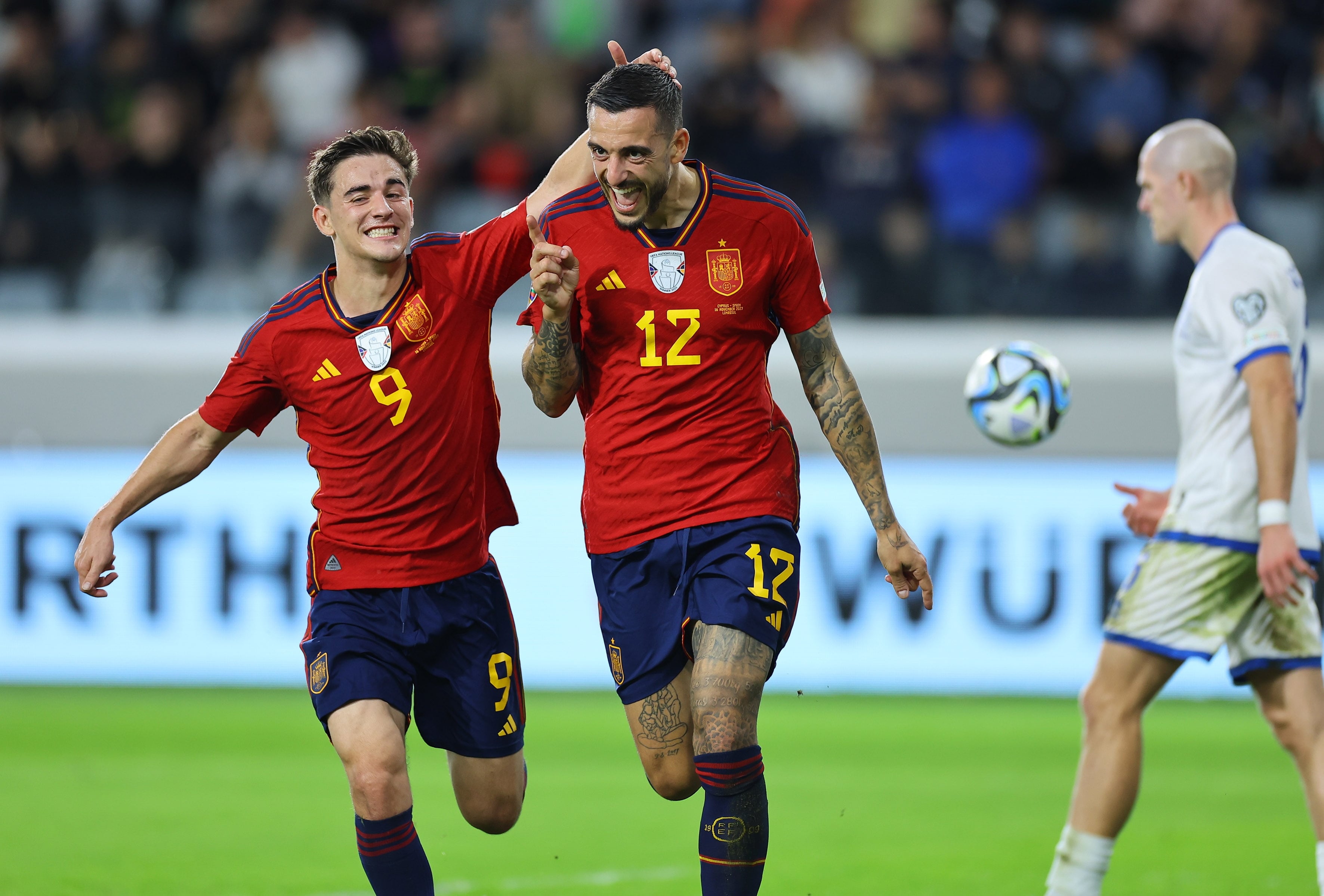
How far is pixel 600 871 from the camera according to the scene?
6.06 metres

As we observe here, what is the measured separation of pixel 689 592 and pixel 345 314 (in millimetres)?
1307

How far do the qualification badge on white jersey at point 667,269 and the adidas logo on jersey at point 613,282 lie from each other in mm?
87

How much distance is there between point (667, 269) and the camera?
4707 mm

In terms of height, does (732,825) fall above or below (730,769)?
below

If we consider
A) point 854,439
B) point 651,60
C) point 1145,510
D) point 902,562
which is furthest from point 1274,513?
point 651,60

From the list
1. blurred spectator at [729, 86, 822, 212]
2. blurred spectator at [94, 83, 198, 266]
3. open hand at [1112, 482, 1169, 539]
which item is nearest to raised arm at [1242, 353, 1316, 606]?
open hand at [1112, 482, 1169, 539]

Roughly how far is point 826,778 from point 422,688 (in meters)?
3.48

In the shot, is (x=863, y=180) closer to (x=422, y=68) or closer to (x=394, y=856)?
(x=422, y=68)

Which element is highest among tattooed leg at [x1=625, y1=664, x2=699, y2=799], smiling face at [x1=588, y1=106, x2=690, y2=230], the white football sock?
smiling face at [x1=588, y1=106, x2=690, y2=230]

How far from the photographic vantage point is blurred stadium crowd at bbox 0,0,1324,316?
10.5m

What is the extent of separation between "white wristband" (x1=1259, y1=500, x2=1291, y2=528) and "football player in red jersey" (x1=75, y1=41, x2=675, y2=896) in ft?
7.02

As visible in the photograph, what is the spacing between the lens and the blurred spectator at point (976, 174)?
10.5 meters

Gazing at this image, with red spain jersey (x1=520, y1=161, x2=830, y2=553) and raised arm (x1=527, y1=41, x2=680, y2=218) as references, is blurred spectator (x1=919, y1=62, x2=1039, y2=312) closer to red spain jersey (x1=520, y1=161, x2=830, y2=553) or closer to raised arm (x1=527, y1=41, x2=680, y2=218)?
raised arm (x1=527, y1=41, x2=680, y2=218)

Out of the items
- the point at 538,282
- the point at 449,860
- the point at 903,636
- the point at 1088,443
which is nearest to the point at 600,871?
the point at 449,860
